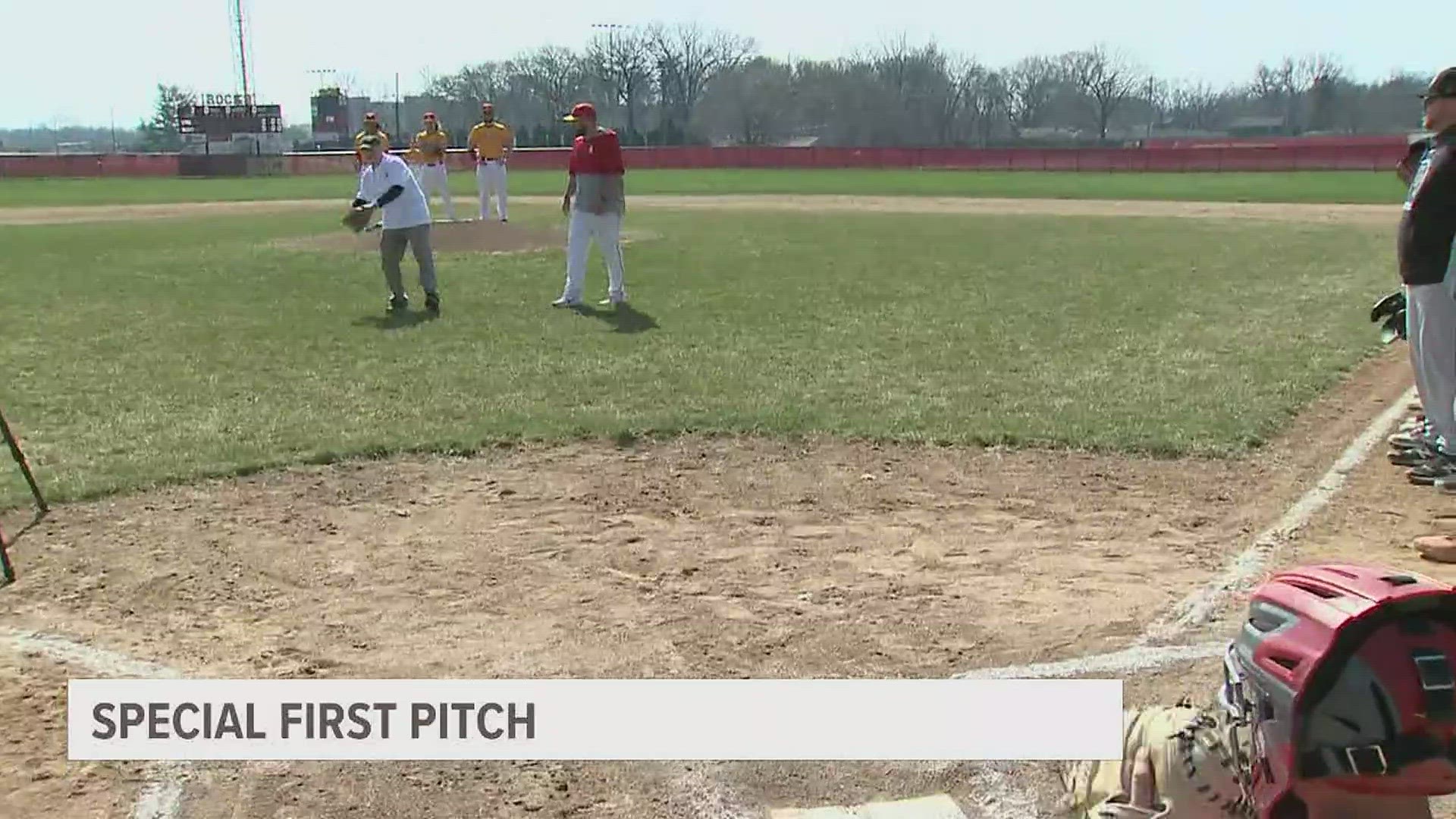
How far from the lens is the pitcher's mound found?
1847 centimetres

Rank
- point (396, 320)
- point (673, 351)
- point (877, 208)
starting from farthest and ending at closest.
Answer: point (877, 208) < point (396, 320) < point (673, 351)

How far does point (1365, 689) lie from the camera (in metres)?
1.86

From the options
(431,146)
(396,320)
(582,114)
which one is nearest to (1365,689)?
(396,320)

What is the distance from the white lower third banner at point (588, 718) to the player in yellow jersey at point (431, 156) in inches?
683

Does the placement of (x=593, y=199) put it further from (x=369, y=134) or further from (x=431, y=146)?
(x=431, y=146)

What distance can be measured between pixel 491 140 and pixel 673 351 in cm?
1151

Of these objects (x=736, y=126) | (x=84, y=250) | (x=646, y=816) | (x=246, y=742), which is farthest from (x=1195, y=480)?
(x=736, y=126)

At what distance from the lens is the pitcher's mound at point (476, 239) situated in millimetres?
18469

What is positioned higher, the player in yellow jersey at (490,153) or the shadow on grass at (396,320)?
the player in yellow jersey at (490,153)

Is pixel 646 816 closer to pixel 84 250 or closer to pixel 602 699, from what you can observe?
pixel 602 699

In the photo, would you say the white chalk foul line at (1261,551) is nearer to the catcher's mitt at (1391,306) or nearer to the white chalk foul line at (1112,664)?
the white chalk foul line at (1112,664)

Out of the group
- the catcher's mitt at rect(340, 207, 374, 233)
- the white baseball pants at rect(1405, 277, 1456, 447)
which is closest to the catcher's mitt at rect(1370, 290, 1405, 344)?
the white baseball pants at rect(1405, 277, 1456, 447)

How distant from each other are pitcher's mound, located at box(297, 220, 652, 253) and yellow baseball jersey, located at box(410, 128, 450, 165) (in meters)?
1.13

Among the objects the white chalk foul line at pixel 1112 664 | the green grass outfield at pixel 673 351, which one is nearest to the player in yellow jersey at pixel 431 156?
the green grass outfield at pixel 673 351
